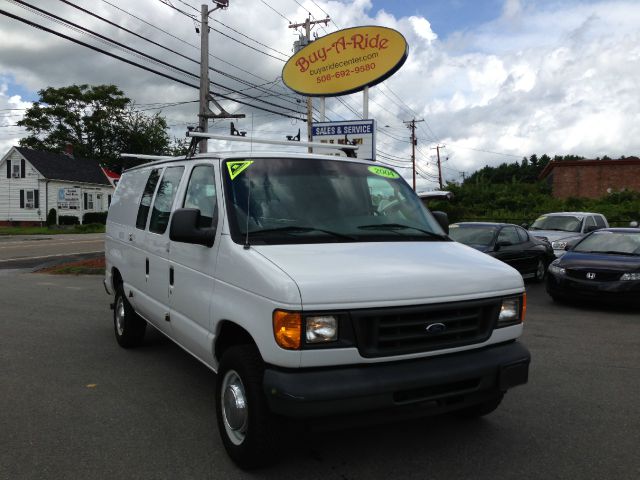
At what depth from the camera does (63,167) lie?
50.1 meters

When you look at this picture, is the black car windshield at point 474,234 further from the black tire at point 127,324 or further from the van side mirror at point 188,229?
the van side mirror at point 188,229

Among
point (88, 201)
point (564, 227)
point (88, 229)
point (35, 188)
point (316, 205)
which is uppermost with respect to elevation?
point (35, 188)

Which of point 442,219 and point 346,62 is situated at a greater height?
point 346,62

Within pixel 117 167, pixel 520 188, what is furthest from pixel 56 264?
pixel 117 167

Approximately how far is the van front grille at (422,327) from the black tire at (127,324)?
12.5 feet

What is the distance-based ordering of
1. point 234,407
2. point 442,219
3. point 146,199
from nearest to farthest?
point 234,407
point 442,219
point 146,199

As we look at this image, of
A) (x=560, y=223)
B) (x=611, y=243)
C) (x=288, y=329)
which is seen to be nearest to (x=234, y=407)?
(x=288, y=329)

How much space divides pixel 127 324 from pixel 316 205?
3.34m

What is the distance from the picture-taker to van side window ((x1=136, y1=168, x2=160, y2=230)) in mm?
5430

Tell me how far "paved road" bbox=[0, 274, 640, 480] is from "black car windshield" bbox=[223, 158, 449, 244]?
1.33 meters

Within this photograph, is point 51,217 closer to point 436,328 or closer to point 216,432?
point 216,432

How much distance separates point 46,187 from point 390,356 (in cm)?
4988

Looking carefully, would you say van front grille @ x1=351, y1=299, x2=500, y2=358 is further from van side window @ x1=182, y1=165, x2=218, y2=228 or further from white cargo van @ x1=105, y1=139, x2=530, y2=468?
van side window @ x1=182, y1=165, x2=218, y2=228

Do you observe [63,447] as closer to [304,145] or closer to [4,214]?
[304,145]
